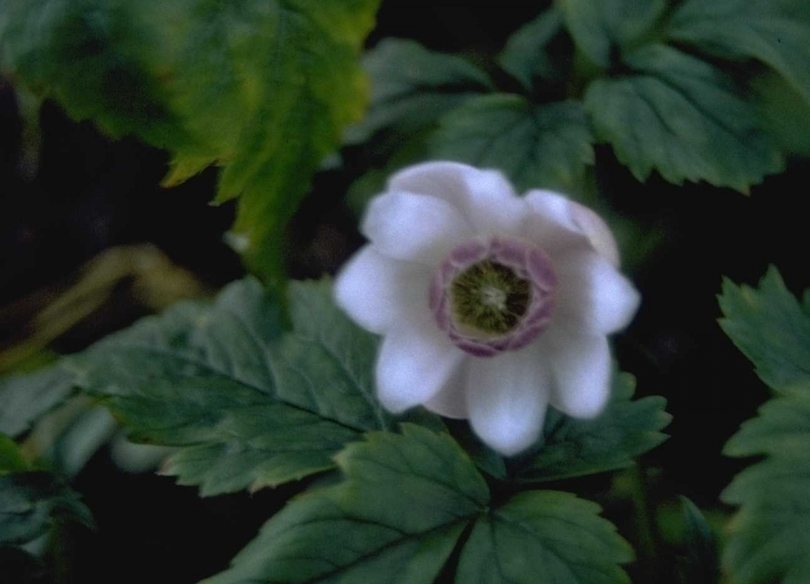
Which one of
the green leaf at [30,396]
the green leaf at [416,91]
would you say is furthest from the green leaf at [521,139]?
the green leaf at [30,396]

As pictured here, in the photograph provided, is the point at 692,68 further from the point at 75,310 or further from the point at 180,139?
the point at 75,310

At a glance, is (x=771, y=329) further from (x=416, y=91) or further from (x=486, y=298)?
(x=416, y=91)

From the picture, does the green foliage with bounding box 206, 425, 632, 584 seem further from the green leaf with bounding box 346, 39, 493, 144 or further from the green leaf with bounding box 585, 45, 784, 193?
the green leaf with bounding box 346, 39, 493, 144

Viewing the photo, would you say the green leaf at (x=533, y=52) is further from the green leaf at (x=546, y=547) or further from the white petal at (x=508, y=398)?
the green leaf at (x=546, y=547)

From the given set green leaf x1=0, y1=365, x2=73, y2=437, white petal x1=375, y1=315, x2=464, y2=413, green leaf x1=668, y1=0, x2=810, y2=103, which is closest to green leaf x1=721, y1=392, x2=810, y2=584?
white petal x1=375, y1=315, x2=464, y2=413

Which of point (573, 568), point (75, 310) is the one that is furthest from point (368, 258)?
point (75, 310)
